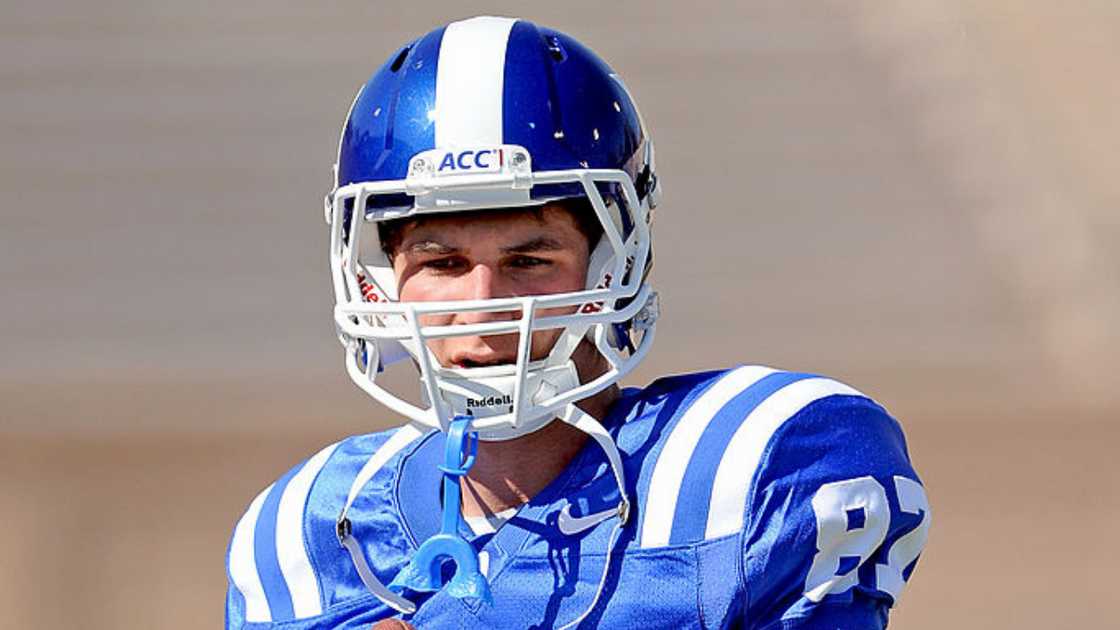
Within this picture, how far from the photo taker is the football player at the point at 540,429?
5.81 feet

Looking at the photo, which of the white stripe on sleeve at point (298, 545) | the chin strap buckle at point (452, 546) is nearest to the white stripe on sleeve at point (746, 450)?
the chin strap buckle at point (452, 546)

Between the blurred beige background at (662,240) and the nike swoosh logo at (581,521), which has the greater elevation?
the blurred beige background at (662,240)

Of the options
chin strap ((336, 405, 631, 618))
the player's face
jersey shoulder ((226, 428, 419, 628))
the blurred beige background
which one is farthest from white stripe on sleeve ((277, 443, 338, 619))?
the blurred beige background

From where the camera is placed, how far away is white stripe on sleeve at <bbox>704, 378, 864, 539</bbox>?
69.6 inches

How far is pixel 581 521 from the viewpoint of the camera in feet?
6.03

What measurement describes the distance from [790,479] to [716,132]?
3.28 m

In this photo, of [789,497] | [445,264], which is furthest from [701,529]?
[445,264]

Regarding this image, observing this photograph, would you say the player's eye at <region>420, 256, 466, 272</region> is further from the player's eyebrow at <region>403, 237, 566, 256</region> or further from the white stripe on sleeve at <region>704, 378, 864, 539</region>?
the white stripe on sleeve at <region>704, 378, 864, 539</region>

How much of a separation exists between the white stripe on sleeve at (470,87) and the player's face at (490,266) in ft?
0.26

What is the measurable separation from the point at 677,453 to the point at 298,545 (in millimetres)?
421

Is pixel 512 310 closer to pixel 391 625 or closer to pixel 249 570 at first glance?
pixel 391 625

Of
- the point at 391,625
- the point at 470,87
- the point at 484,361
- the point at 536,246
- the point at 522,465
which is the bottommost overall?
the point at 391,625

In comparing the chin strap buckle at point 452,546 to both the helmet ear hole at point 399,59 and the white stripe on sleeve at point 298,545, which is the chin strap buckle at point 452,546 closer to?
the white stripe on sleeve at point 298,545

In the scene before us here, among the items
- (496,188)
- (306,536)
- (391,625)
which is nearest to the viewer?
(391,625)
